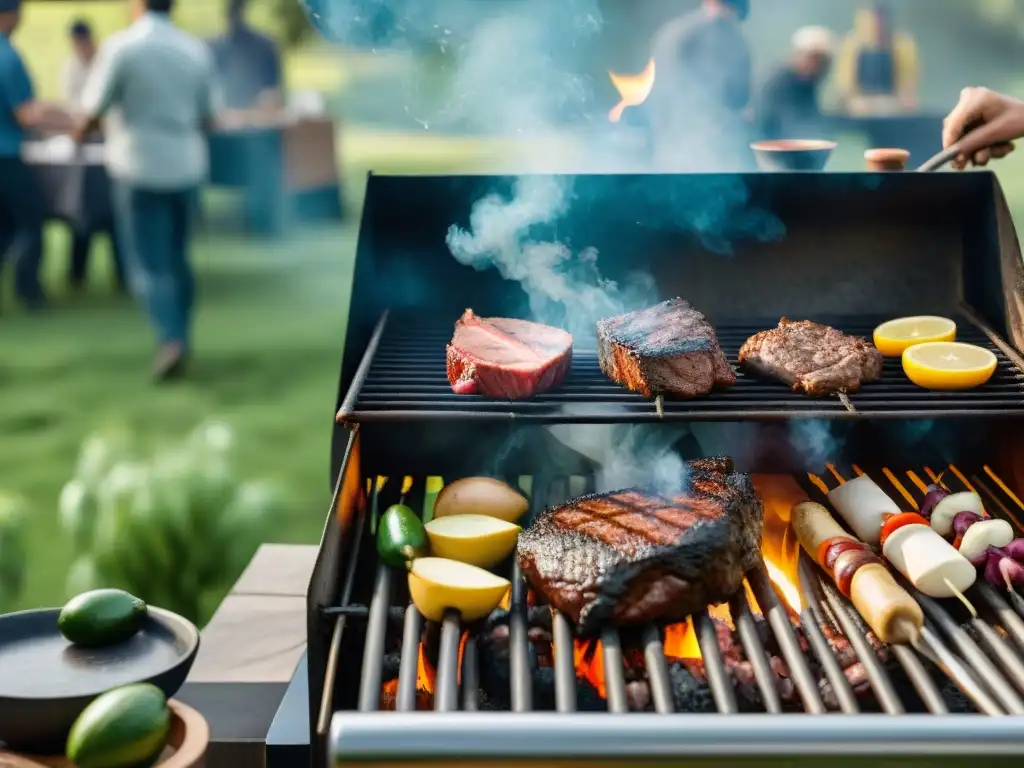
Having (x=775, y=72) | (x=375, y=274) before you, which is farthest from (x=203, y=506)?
(x=775, y=72)

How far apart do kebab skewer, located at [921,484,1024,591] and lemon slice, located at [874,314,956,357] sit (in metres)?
0.58

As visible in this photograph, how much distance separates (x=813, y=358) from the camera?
3100 mm

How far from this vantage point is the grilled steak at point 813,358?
9.93ft

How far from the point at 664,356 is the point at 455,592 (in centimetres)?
96

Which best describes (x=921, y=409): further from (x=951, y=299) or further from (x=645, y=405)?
(x=951, y=299)

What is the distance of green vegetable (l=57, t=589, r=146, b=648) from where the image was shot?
8.28 feet

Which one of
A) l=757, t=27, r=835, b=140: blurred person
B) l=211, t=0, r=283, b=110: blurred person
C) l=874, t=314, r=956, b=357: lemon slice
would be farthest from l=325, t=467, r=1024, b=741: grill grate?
l=211, t=0, r=283, b=110: blurred person

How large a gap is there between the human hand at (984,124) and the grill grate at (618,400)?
2.47ft

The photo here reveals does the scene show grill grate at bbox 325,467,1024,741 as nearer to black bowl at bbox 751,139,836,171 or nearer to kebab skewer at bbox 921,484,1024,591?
kebab skewer at bbox 921,484,1024,591

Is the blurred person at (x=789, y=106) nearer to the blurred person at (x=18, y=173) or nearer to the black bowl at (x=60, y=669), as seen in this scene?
the blurred person at (x=18, y=173)

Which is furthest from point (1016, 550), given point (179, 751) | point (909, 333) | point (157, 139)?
point (157, 139)

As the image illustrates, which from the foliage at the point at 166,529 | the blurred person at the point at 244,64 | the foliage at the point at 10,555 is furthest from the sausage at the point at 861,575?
the blurred person at the point at 244,64

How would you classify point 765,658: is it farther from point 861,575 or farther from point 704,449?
point 704,449

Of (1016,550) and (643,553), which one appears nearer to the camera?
(643,553)
